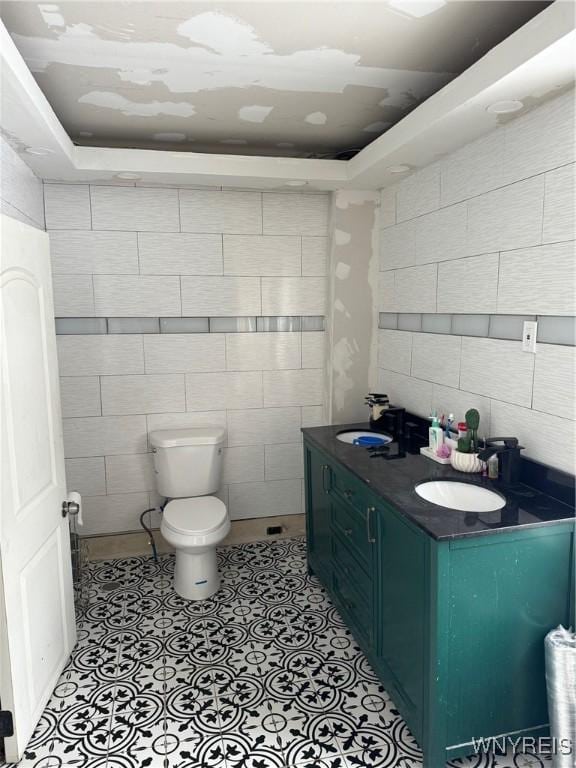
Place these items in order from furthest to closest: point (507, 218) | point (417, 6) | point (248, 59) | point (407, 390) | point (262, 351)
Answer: point (262, 351) → point (407, 390) → point (507, 218) → point (248, 59) → point (417, 6)

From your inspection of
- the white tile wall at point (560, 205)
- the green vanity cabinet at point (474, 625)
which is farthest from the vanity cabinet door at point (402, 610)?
the white tile wall at point (560, 205)

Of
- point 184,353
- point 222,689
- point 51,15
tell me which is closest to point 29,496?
point 222,689

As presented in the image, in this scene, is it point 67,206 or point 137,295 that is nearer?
point 67,206

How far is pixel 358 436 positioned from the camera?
2920 millimetres

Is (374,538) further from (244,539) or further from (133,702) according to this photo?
(244,539)

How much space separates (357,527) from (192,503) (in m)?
1.15

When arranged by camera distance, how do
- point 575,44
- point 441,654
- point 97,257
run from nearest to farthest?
point 575,44 → point 441,654 → point 97,257

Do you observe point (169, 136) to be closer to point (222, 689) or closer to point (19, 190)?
point (19, 190)

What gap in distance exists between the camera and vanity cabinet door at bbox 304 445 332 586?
8.67ft

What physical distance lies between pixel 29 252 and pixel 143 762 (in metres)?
1.93

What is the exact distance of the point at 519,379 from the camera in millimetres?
2076

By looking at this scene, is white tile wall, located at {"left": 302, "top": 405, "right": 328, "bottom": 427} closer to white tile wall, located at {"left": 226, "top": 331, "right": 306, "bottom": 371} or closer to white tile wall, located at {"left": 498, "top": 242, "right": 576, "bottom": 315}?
white tile wall, located at {"left": 226, "top": 331, "right": 306, "bottom": 371}

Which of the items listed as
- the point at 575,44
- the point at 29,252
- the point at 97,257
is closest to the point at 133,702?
the point at 29,252

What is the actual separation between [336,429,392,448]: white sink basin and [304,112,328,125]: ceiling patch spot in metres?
1.61
